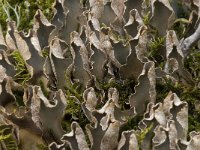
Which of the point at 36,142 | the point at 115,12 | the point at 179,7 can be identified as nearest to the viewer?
the point at 36,142

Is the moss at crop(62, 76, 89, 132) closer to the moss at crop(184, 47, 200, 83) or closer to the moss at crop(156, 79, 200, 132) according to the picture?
the moss at crop(156, 79, 200, 132)

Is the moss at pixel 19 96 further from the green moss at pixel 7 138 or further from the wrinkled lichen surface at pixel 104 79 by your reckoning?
the green moss at pixel 7 138

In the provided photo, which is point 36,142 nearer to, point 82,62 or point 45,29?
point 82,62

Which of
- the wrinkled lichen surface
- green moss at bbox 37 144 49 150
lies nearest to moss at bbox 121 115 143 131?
the wrinkled lichen surface

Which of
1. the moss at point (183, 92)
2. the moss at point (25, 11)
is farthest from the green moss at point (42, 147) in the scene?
the moss at point (25, 11)

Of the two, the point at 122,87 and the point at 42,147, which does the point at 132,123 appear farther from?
the point at 42,147

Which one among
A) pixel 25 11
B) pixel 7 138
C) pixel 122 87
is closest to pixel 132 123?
→ pixel 122 87

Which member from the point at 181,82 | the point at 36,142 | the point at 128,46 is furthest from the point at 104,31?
the point at 36,142

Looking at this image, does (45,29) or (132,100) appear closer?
(132,100)
